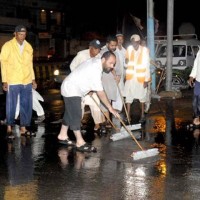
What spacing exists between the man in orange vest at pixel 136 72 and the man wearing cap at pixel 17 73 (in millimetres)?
2478

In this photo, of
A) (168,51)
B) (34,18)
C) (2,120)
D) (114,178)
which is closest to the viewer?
(114,178)

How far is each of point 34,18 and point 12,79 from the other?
116 ft

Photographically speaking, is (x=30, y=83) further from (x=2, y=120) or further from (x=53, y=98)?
(x=53, y=98)

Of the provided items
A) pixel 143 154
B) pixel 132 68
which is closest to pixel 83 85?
pixel 143 154

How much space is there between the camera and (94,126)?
9719mm

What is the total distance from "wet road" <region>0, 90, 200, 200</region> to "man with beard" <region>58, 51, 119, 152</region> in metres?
0.47

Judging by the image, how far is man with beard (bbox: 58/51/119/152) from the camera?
7133 millimetres

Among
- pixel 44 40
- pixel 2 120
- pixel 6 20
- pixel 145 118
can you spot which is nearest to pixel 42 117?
pixel 2 120

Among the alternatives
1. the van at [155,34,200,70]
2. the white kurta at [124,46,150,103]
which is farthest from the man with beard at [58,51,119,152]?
the van at [155,34,200,70]

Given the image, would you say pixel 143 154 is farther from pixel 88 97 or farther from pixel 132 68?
pixel 132 68

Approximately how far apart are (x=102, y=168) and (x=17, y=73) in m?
2.82

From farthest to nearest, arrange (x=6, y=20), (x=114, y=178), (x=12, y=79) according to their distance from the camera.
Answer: (x=6, y=20) → (x=12, y=79) → (x=114, y=178)

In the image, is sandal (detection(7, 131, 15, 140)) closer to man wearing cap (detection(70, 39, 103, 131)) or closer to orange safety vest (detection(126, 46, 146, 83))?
man wearing cap (detection(70, 39, 103, 131))

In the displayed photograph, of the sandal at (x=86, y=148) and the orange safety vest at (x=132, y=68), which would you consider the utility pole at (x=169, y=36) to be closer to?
the orange safety vest at (x=132, y=68)
